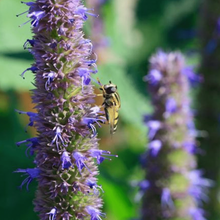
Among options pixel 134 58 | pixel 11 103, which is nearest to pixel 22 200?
pixel 11 103

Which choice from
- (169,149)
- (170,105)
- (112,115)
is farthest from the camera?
(169,149)

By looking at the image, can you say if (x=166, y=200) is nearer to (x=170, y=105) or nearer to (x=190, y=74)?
(x=170, y=105)

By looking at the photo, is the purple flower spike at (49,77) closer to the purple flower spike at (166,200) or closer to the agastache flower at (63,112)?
the agastache flower at (63,112)

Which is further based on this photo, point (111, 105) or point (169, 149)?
point (169, 149)

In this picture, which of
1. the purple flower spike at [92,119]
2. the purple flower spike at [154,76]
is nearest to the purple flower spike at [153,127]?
the purple flower spike at [154,76]

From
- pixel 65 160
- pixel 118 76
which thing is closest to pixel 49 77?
pixel 65 160

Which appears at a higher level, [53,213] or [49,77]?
[49,77]
